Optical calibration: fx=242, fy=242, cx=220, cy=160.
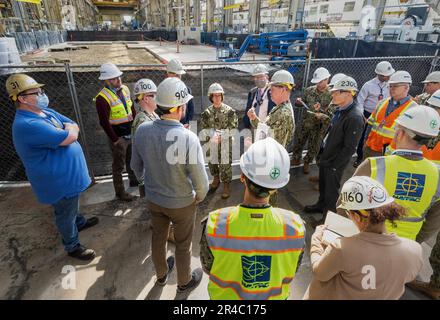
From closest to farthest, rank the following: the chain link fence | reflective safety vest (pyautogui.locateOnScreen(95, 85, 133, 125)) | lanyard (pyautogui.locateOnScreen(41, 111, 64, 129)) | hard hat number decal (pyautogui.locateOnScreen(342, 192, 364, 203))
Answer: hard hat number decal (pyautogui.locateOnScreen(342, 192, 364, 203))
lanyard (pyautogui.locateOnScreen(41, 111, 64, 129))
reflective safety vest (pyautogui.locateOnScreen(95, 85, 133, 125))
the chain link fence

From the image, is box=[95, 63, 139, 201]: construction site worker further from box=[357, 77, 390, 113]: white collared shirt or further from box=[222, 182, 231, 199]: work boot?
Result: box=[357, 77, 390, 113]: white collared shirt

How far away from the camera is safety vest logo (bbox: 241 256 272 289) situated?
132 centimetres

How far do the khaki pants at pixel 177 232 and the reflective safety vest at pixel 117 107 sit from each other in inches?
73.8

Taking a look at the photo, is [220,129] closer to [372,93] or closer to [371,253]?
[371,253]

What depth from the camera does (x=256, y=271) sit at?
1333 mm

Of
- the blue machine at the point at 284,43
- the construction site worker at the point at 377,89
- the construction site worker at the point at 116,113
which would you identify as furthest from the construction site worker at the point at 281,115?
the blue machine at the point at 284,43

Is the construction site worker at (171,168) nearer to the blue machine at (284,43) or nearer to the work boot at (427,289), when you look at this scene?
the work boot at (427,289)

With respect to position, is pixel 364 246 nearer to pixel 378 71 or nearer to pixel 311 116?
pixel 311 116

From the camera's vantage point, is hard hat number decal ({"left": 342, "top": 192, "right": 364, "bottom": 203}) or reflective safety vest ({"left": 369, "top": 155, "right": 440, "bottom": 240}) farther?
reflective safety vest ({"left": 369, "top": 155, "right": 440, "bottom": 240})

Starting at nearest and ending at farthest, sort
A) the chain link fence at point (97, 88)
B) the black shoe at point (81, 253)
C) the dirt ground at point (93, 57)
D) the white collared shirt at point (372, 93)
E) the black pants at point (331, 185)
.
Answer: the black shoe at point (81, 253) < the black pants at point (331, 185) < the chain link fence at point (97, 88) < the white collared shirt at point (372, 93) < the dirt ground at point (93, 57)

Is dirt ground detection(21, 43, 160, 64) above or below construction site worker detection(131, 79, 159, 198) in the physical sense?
below

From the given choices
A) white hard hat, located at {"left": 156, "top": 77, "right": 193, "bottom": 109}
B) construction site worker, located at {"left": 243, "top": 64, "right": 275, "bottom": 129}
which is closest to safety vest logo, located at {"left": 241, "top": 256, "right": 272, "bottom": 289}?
white hard hat, located at {"left": 156, "top": 77, "right": 193, "bottom": 109}

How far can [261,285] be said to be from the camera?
1.37m

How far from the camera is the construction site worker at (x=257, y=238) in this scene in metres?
1.31
